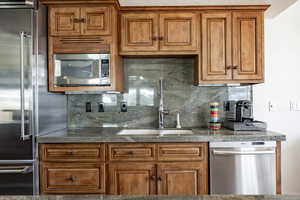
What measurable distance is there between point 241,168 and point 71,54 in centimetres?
196

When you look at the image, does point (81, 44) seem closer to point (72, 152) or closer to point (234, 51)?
point (72, 152)

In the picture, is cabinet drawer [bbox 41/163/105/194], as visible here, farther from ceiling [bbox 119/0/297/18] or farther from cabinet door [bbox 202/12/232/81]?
ceiling [bbox 119/0/297/18]

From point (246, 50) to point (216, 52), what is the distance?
317 mm

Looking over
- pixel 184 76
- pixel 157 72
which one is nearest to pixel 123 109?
pixel 157 72

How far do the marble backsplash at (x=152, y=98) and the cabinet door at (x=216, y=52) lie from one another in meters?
0.37

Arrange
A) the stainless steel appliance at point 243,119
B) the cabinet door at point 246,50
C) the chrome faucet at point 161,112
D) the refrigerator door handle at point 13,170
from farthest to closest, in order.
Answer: the chrome faucet at point 161,112, the cabinet door at point 246,50, the stainless steel appliance at point 243,119, the refrigerator door handle at point 13,170

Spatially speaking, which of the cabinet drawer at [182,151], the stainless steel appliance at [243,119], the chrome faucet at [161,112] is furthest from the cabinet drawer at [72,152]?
the stainless steel appliance at [243,119]

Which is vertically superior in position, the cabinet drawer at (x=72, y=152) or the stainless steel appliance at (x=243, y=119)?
the stainless steel appliance at (x=243, y=119)

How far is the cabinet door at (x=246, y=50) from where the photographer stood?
7.47 feet

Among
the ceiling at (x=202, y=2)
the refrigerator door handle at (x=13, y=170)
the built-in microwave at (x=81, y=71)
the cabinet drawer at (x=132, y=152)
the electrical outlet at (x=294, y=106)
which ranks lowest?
the refrigerator door handle at (x=13, y=170)

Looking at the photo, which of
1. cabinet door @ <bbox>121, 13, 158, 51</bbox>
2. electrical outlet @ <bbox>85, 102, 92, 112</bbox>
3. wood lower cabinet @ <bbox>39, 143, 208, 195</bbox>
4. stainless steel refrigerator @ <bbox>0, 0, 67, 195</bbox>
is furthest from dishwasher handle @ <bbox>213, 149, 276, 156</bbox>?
stainless steel refrigerator @ <bbox>0, 0, 67, 195</bbox>

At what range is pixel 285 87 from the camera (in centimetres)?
267

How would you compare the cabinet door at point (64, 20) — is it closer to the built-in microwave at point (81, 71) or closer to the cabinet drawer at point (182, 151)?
the built-in microwave at point (81, 71)

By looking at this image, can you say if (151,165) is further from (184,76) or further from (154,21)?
(154,21)
